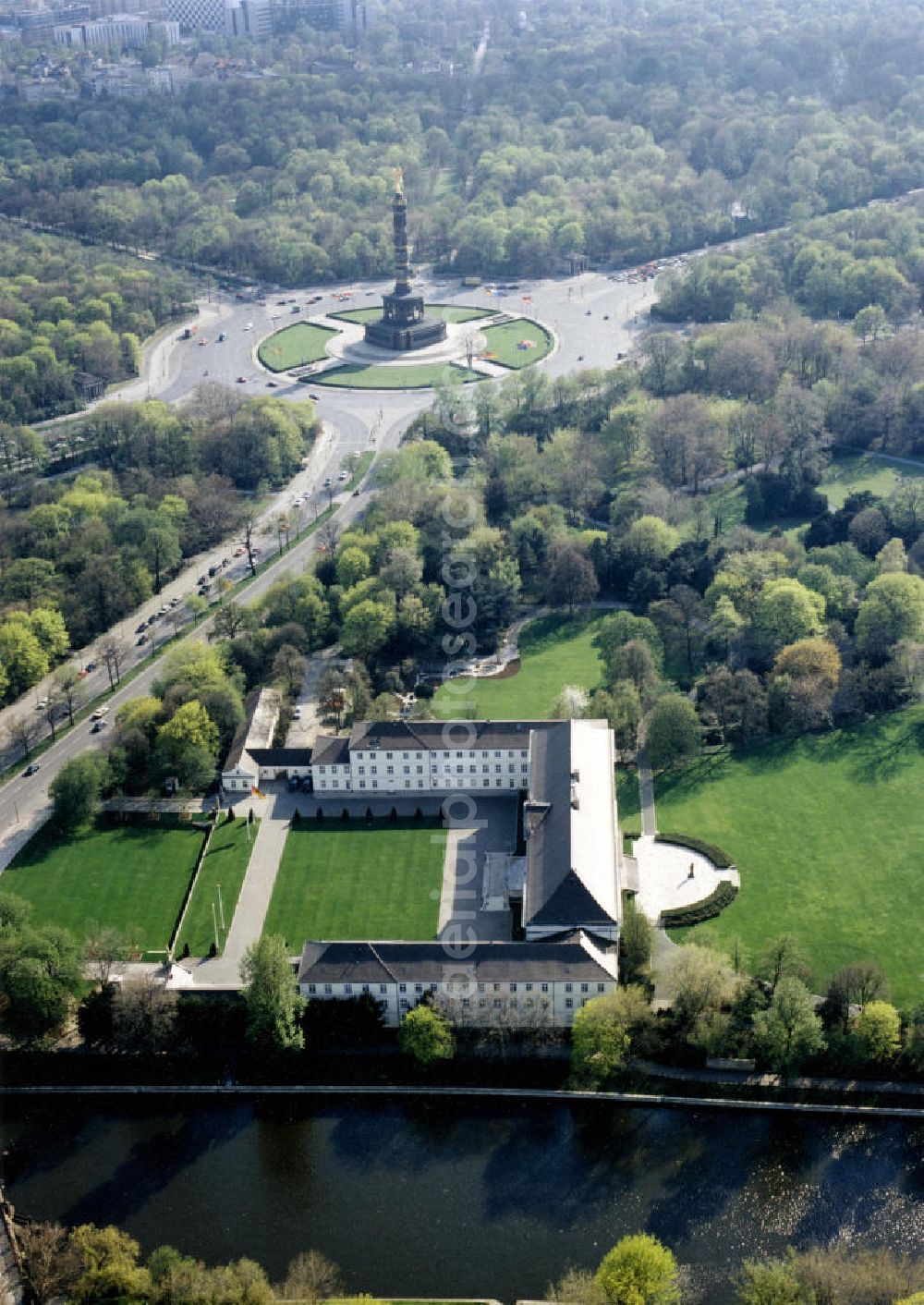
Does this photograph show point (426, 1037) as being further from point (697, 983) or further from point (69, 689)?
point (69, 689)

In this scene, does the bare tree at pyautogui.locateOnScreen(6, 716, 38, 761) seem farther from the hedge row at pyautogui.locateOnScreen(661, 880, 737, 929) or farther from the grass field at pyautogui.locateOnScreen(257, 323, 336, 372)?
the grass field at pyautogui.locateOnScreen(257, 323, 336, 372)

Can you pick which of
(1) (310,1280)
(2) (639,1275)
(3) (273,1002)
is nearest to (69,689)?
(3) (273,1002)

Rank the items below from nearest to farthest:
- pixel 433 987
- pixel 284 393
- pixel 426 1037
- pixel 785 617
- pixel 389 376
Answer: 1. pixel 426 1037
2. pixel 433 987
3. pixel 785 617
4. pixel 284 393
5. pixel 389 376

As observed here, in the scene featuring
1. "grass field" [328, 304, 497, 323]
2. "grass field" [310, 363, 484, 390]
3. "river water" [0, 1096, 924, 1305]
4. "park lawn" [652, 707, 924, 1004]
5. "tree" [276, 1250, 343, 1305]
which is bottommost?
"river water" [0, 1096, 924, 1305]

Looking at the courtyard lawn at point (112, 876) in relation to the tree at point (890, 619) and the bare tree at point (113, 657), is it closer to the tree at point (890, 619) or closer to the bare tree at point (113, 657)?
the bare tree at point (113, 657)

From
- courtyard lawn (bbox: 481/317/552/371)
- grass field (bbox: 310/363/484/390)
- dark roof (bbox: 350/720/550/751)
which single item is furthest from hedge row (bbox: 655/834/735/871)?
courtyard lawn (bbox: 481/317/552/371)
